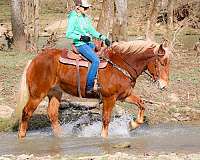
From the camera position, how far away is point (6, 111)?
12.8m

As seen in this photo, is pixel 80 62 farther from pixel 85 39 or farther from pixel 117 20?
pixel 117 20

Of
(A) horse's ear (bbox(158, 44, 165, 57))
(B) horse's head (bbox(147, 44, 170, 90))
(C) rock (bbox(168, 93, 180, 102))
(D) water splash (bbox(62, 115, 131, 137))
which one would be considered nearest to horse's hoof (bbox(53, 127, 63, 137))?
(D) water splash (bbox(62, 115, 131, 137))

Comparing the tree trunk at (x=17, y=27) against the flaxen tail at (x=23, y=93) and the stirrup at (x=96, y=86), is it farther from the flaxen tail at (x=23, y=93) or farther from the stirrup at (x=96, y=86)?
the stirrup at (x=96, y=86)

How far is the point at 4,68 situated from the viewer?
1639 centimetres

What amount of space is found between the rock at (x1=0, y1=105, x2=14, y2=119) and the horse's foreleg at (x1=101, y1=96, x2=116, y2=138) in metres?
2.73

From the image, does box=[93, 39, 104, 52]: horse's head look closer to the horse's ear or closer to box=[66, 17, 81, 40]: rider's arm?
box=[66, 17, 81, 40]: rider's arm

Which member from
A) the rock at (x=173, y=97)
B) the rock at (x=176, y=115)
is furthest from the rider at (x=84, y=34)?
the rock at (x=173, y=97)

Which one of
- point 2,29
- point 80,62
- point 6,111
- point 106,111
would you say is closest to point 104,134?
point 106,111

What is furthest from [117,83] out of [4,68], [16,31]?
[16,31]

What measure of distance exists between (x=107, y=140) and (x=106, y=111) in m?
0.61

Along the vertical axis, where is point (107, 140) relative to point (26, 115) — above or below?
below

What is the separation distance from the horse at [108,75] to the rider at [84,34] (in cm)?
18

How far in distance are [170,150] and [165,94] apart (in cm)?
527

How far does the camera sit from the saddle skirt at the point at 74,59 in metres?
10.7
